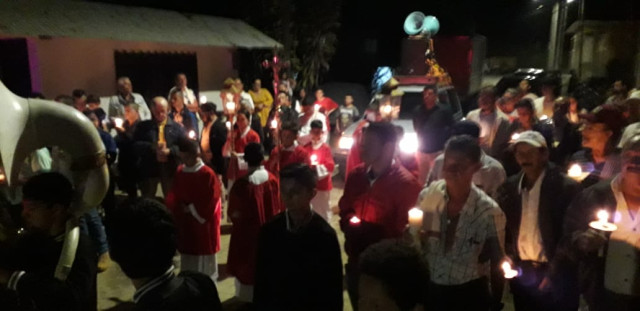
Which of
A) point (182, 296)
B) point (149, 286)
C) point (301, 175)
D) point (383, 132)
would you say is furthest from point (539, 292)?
point (149, 286)

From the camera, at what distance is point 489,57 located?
1555 inches

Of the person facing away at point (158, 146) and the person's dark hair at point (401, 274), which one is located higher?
the person's dark hair at point (401, 274)

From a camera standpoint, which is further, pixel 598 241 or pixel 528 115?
pixel 528 115

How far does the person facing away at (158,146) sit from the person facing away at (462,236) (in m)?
4.97

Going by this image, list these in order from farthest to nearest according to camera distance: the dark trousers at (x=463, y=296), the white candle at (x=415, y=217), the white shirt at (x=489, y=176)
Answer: the white shirt at (x=489, y=176)
the dark trousers at (x=463, y=296)
the white candle at (x=415, y=217)

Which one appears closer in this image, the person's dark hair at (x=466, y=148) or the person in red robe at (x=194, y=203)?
the person's dark hair at (x=466, y=148)

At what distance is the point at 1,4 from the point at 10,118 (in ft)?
28.5

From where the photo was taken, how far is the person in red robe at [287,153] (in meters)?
7.20

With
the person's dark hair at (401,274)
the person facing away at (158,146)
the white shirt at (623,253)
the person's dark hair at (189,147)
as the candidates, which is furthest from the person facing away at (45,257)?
the person facing away at (158,146)

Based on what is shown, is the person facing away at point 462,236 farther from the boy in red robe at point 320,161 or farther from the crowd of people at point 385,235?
the boy in red robe at point 320,161

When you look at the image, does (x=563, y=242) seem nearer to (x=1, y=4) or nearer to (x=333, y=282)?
(x=333, y=282)

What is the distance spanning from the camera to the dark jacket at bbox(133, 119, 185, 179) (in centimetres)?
748

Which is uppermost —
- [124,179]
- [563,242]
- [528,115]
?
[528,115]

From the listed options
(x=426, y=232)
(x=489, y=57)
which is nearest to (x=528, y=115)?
(x=426, y=232)
